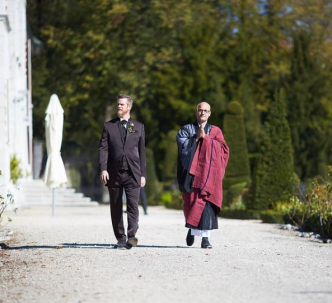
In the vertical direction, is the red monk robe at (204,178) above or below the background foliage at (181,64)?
below

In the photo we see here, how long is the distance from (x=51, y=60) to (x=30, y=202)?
13201 mm

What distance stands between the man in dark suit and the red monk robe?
677mm

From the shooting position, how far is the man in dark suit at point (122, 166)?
11.4 m

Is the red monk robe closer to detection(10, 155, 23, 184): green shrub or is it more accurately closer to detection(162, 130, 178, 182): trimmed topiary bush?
detection(10, 155, 23, 184): green shrub

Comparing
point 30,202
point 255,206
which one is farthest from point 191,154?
point 30,202

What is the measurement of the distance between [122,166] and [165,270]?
2.52 m

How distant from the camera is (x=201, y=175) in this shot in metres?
11.2

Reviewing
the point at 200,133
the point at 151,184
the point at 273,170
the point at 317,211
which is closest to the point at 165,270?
the point at 200,133

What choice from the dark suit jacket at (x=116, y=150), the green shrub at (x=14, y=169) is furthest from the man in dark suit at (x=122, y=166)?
the green shrub at (x=14, y=169)

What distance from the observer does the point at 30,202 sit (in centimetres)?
3158

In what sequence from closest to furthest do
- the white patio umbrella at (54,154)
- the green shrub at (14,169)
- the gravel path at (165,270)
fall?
the gravel path at (165,270), the white patio umbrella at (54,154), the green shrub at (14,169)

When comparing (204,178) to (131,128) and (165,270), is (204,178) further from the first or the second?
(165,270)

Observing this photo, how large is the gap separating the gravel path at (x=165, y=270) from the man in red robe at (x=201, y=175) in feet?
1.40

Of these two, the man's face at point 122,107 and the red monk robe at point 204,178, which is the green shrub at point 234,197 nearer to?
the red monk robe at point 204,178
